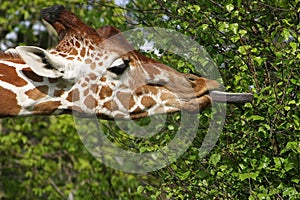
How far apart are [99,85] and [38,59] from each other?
0.34 m

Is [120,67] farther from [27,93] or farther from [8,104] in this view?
[8,104]

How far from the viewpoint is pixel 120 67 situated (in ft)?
11.0

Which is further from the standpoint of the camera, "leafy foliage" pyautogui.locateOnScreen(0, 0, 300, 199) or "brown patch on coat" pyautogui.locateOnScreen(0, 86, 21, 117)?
"leafy foliage" pyautogui.locateOnScreen(0, 0, 300, 199)

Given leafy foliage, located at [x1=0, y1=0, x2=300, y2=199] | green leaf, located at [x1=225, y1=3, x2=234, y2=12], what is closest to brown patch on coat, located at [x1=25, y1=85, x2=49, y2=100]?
leafy foliage, located at [x1=0, y1=0, x2=300, y2=199]

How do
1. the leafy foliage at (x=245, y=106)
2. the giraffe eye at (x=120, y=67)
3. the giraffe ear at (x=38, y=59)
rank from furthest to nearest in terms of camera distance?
the leafy foliage at (x=245, y=106) < the giraffe eye at (x=120, y=67) < the giraffe ear at (x=38, y=59)

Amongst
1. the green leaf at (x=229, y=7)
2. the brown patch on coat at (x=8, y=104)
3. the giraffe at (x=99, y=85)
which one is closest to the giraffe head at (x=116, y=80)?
the giraffe at (x=99, y=85)

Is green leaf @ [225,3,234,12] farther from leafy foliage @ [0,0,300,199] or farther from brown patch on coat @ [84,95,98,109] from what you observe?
brown patch on coat @ [84,95,98,109]

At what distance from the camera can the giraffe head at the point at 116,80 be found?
10.8 ft

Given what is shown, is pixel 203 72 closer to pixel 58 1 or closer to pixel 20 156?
pixel 58 1

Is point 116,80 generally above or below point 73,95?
above

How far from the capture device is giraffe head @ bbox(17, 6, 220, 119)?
3303 millimetres

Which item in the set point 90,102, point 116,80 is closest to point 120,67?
point 116,80

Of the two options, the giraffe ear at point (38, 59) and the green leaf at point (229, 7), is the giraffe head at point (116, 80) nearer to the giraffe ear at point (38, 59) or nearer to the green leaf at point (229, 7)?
the giraffe ear at point (38, 59)

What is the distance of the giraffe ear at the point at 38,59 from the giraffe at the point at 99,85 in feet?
0.06
